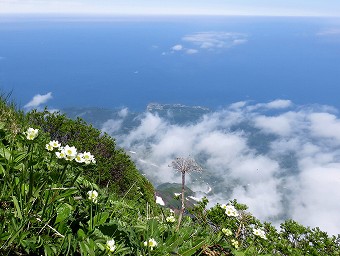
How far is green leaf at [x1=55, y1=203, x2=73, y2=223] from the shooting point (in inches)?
113

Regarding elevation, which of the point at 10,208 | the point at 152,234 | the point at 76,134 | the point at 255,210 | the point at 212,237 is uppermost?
the point at 10,208

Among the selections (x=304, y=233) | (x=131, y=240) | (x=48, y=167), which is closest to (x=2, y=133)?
(x=48, y=167)

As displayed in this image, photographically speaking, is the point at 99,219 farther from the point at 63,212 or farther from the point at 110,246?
the point at 110,246

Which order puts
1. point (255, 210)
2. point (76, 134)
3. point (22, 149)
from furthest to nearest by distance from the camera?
point (255, 210), point (76, 134), point (22, 149)

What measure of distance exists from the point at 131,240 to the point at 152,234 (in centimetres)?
21

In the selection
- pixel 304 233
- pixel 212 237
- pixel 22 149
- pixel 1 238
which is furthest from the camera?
pixel 304 233

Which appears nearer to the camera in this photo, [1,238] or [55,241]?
[1,238]

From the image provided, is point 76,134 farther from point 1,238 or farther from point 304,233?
point 1,238

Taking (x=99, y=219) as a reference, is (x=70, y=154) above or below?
above

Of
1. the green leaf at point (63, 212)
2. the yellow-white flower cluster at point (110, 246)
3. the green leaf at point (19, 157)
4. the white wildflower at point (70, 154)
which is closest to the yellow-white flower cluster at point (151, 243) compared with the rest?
the yellow-white flower cluster at point (110, 246)

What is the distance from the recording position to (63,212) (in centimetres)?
294

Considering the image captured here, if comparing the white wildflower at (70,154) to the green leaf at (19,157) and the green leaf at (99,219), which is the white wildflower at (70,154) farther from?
the green leaf at (19,157)

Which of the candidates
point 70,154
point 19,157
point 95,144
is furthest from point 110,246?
point 95,144

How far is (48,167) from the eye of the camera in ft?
11.7
